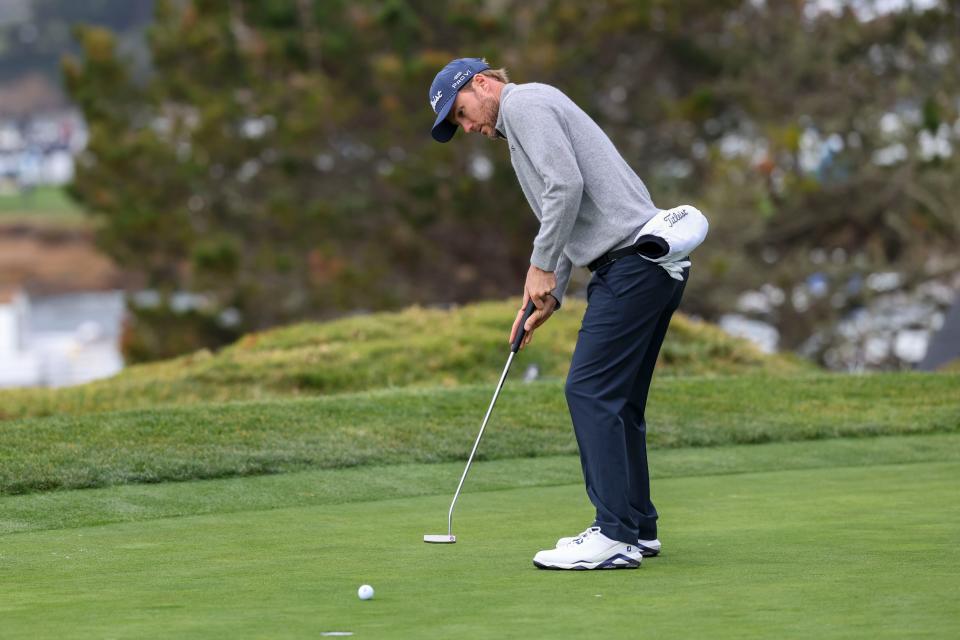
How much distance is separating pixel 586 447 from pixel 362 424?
14.3 ft

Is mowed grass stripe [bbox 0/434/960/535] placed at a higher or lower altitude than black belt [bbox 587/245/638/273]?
lower

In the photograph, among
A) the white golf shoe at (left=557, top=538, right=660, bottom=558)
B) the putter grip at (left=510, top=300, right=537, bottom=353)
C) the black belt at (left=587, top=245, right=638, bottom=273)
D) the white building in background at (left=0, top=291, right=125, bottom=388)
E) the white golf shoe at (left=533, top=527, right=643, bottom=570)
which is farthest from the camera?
the white building in background at (left=0, top=291, right=125, bottom=388)

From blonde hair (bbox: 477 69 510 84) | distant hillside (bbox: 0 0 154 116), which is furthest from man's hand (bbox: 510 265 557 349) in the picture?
distant hillside (bbox: 0 0 154 116)

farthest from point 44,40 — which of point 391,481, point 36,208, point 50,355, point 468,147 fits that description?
point 391,481

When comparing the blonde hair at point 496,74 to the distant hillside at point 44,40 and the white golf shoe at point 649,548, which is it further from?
the distant hillside at point 44,40

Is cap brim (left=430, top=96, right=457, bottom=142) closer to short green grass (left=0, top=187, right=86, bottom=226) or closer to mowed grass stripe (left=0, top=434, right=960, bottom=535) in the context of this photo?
mowed grass stripe (left=0, top=434, right=960, bottom=535)

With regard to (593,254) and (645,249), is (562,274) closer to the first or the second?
(593,254)

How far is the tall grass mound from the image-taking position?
533 inches

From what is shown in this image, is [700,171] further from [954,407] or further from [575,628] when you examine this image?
[575,628]

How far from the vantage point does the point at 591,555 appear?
5.63 m

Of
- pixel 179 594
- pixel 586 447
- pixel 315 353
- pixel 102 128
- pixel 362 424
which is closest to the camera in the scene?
pixel 179 594

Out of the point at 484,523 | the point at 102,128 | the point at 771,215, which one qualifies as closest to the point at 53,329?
the point at 102,128

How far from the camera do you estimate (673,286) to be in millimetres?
5895

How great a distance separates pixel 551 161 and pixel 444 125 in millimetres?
514
